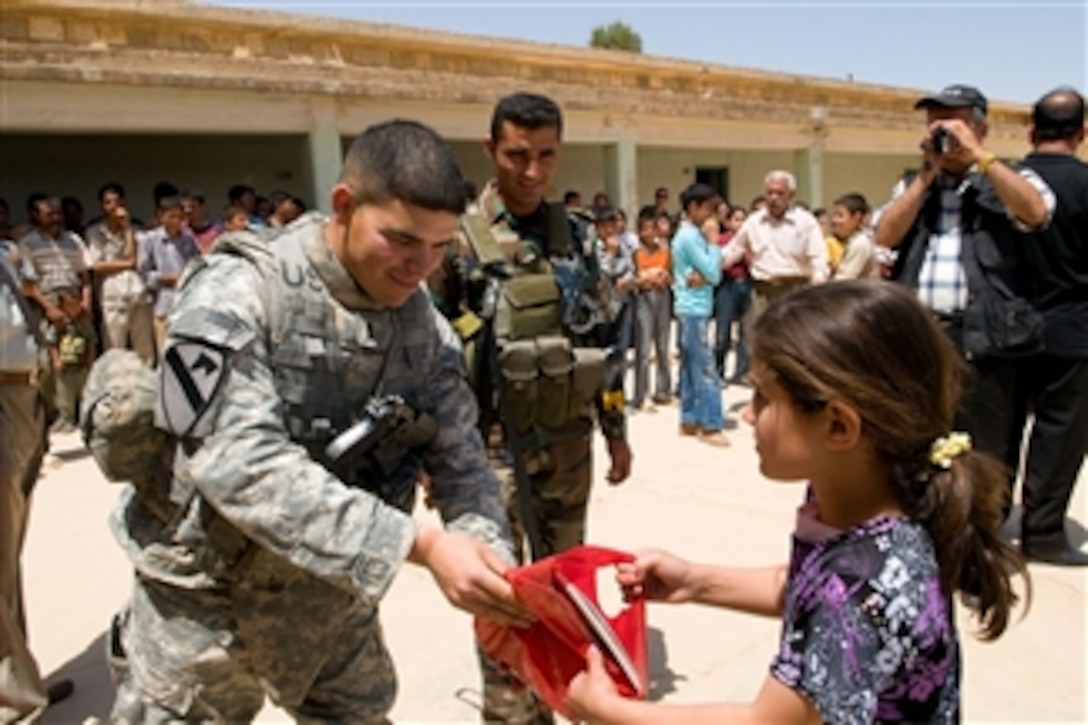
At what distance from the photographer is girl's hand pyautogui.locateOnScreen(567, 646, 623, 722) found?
128 cm

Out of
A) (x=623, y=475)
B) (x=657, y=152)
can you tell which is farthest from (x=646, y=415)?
(x=657, y=152)

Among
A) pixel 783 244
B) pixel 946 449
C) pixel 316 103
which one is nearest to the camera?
pixel 946 449

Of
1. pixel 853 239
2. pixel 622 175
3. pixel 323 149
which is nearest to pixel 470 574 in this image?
pixel 853 239

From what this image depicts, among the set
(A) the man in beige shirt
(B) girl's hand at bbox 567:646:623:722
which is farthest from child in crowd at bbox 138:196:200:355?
(B) girl's hand at bbox 567:646:623:722

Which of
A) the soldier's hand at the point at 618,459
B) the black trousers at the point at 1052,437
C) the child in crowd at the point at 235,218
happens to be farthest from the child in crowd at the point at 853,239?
the child in crowd at the point at 235,218

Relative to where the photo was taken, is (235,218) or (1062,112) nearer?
(1062,112)

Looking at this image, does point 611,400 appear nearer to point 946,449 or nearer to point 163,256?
point 946,449

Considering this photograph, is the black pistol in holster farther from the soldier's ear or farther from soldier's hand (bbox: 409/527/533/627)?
the soldier's ear

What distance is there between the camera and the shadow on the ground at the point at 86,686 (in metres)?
2.83

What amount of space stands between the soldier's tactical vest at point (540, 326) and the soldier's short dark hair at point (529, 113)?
0.89 feet

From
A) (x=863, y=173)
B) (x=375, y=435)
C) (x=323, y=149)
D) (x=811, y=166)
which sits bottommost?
(x=375, y=435)

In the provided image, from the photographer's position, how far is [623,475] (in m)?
3.06

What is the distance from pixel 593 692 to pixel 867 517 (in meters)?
0.49

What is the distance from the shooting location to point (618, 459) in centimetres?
304
